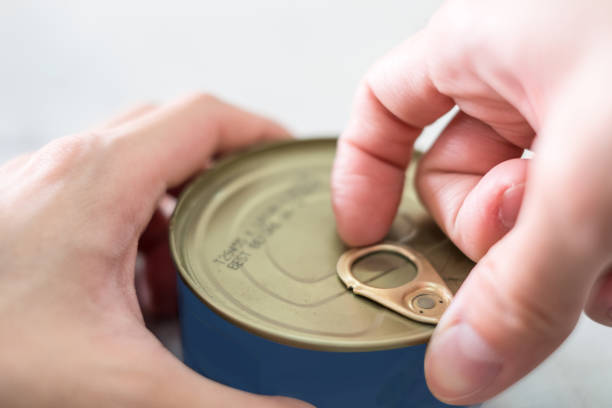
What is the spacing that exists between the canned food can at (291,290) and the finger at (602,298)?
17 cm

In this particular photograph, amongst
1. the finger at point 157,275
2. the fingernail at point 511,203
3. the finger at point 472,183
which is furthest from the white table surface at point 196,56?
the fingernail at point 511,203

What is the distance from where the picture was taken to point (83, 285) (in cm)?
67

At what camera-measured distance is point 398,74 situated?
79 cm


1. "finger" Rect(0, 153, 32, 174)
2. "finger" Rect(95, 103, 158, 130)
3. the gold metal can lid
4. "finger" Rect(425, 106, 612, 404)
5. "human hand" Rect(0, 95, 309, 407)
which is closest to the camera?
"finger" Rect(425, 106, 612, 404)

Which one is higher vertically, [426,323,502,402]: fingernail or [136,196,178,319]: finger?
[426,323,502,402]: fingernail

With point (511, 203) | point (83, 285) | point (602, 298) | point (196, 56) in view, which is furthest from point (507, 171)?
point (196, 56)

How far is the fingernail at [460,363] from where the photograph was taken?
56 cm

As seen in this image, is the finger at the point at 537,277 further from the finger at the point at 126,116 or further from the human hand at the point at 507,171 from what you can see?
the finger at the point at 126,116

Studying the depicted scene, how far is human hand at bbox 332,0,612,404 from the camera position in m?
0.48

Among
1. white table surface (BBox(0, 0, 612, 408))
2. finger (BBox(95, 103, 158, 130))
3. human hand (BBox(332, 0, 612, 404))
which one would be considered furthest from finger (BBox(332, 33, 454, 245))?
white table surface (BBox(0, 0, 612, 408))

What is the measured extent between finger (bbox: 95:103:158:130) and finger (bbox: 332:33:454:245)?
42 cm

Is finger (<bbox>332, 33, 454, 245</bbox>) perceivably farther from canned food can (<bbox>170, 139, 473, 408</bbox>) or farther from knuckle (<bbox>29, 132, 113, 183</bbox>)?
knuckle (<bbox>29, 132, 113, 183</bbox>)

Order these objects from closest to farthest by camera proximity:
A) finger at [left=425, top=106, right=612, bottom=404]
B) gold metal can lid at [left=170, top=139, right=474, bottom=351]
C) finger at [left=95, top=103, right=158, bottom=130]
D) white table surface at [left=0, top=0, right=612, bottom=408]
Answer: finger at [left=425, top=106, right=612, bottom=404], gold metal can lid at [left=170, top=139, right=474, bottom=351], finger at [left=95, top=103, right=158, bottom=130], white table surface at [left=0, top=0, right=612, bottom=408]

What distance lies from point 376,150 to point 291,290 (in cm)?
24
